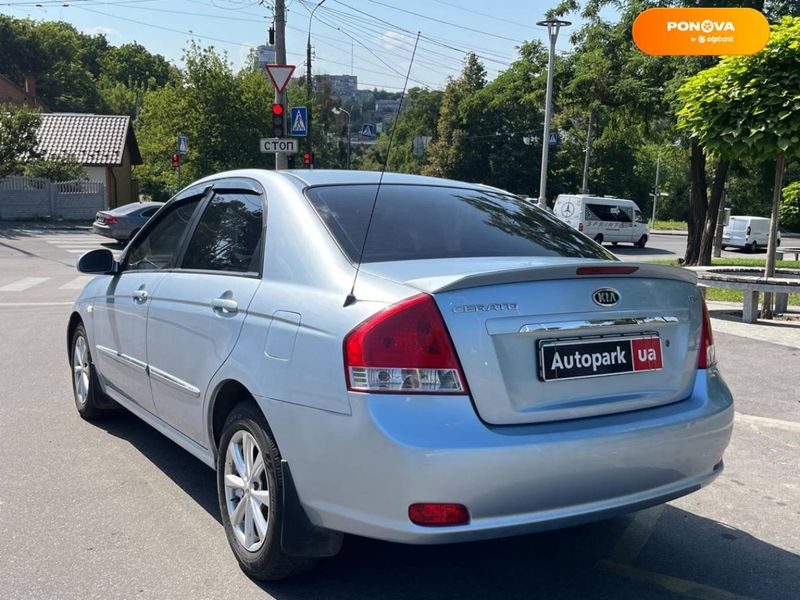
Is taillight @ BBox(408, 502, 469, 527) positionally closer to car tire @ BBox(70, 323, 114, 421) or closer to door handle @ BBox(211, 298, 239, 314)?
door handle @ BBox(211, 298, 239, 314)

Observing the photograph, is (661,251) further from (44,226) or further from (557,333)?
(557,333)

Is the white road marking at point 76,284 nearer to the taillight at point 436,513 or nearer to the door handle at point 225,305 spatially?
the door handle at point 225,305

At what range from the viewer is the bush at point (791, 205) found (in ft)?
154

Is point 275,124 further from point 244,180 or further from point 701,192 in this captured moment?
point 244,180

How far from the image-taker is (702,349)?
11.5ft

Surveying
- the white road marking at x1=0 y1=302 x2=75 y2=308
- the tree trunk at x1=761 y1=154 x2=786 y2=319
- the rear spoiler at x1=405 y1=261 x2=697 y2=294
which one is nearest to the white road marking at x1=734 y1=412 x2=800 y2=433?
the rear spoiler at x1=405 y1=261 x2=697 y2=294

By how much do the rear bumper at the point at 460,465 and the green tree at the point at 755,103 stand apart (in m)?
8.61

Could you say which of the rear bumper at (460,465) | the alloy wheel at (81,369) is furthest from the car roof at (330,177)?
the alloy wheel at (81,369)

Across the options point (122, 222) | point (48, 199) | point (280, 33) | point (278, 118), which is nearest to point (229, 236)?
point (278, 118)

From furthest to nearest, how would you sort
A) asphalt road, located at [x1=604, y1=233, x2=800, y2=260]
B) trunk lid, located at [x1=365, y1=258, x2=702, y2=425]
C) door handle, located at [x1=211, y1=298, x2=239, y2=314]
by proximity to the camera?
asphalt road, located at [x1=604, y1=233, x2=800, y2=260]
door handle, located at [x1=211, y1=298, x2=239, y2=314]
trunk lid, located at [x1=365, y1=258, x2=702, y2=425]

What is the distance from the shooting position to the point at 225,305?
11.9 ft

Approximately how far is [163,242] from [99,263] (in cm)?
70

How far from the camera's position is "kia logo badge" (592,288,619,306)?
10.2 ft

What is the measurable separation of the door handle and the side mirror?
177 centimetres
